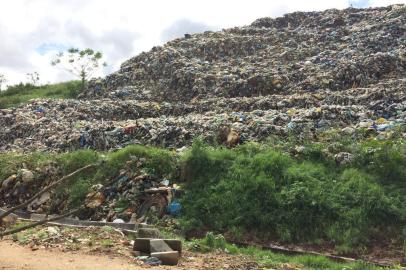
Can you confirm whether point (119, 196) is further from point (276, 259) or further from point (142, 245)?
point (276, 259)

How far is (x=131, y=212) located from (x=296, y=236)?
2708 millimetres

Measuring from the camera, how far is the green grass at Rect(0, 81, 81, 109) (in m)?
19.0

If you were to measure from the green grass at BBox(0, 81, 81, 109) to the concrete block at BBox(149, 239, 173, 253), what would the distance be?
13.4 metres

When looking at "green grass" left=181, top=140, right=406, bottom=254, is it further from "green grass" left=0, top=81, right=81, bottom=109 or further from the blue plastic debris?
"green grass" left=0, top=81, right=81, bottom=109

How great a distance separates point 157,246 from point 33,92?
57.1ft

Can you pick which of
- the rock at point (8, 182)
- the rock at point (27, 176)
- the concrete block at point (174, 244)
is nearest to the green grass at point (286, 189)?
the rock at point (27, 176)

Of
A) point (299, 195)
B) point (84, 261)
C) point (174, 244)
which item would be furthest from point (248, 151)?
point (84, 261)

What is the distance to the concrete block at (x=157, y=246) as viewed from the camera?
5.90 metres

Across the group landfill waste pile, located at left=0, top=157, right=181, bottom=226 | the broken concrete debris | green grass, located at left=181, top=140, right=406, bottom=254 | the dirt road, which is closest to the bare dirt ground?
the dirt road

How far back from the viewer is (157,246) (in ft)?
19.4

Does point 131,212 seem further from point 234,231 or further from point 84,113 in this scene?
point 84,113

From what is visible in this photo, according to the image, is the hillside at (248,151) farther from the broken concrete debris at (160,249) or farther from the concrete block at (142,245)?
the concrete block at (142,245)

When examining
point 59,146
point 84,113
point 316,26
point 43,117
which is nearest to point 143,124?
point 59,146

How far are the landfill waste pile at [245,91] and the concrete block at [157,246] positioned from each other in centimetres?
426
